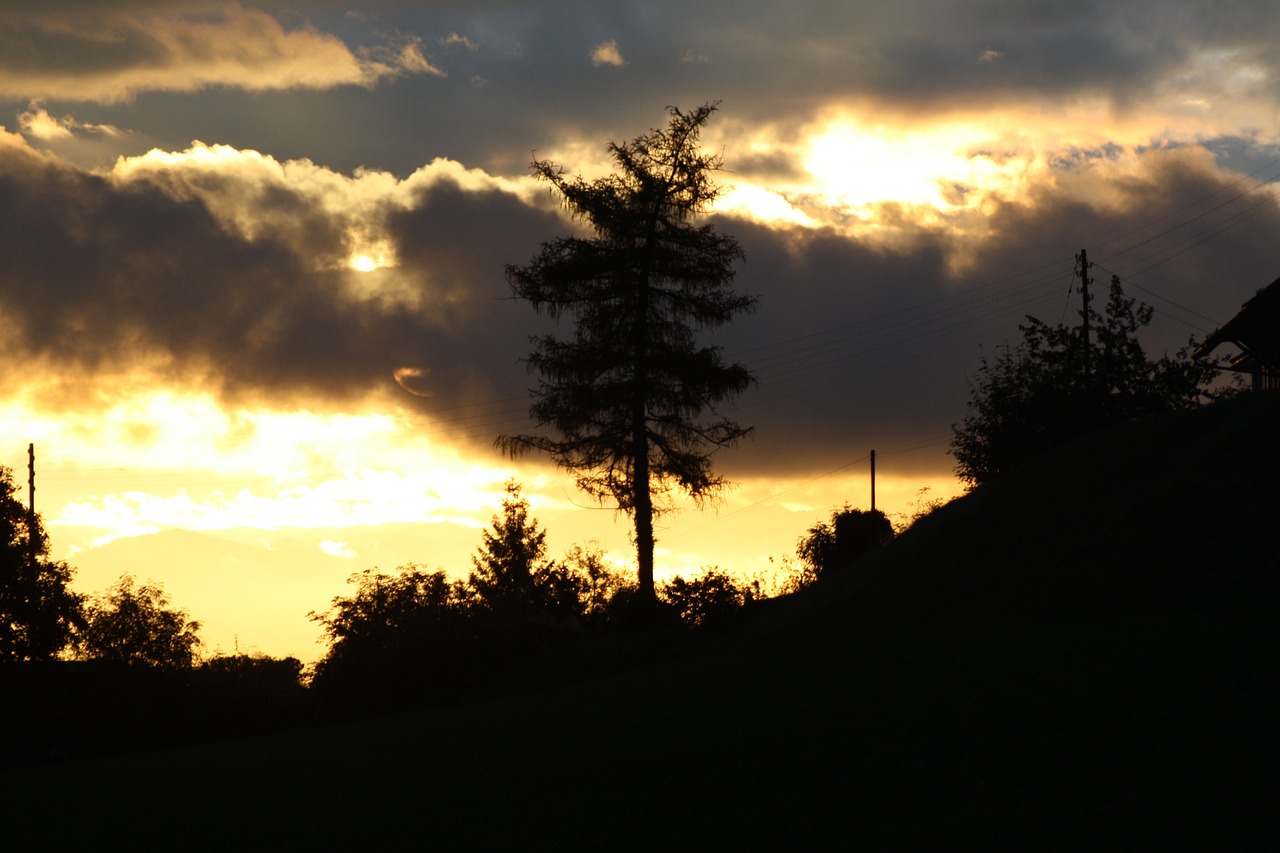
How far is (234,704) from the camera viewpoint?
120 ft

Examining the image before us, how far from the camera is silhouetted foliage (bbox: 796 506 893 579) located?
189 feet

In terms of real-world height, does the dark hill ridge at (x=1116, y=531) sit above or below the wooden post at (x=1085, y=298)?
below

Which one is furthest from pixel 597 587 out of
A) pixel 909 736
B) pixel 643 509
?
pixel 909 736

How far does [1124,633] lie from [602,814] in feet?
39.1

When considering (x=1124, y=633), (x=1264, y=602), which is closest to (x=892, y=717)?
(x=1124, y=633)

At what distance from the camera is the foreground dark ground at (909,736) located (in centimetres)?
1227

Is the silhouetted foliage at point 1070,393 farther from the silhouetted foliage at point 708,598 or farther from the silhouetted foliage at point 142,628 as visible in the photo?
the silhouetted foliage at point 142,628

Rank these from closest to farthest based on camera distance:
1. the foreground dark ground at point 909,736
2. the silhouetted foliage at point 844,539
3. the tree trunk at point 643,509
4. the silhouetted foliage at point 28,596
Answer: the foreground dark ground at point 909,736
the tree trunk at point 643,509
the silhouetted foliage at point 28,596
the silhouetted foliage at point 844,539

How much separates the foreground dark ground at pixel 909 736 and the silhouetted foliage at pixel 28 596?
21.4 m

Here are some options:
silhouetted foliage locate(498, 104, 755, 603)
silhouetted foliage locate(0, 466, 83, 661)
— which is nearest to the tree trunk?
silhouetted foliage locate(498, 104, 755, 603)

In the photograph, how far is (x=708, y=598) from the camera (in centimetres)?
3694

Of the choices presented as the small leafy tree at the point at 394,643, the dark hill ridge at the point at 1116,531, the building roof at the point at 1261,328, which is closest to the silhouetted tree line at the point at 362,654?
the small leafy tree at the point at 394,643

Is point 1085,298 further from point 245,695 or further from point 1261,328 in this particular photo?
point 245,695

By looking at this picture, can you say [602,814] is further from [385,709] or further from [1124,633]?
[385,709]
